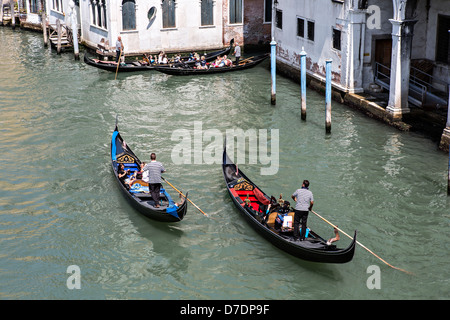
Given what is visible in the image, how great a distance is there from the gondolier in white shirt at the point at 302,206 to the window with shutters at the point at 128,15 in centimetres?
1793

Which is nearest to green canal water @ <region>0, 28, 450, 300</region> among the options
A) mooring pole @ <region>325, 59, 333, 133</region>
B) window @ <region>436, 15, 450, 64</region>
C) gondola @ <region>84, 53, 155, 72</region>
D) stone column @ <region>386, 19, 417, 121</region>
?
mooring pole @ <region>325, 59, 333, 133</region>

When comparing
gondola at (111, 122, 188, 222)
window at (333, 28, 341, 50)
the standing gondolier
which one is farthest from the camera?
the standing gondolier

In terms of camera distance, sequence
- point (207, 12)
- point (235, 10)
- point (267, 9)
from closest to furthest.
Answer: point (207, 12)
point (235, 10)
point (267, 9)

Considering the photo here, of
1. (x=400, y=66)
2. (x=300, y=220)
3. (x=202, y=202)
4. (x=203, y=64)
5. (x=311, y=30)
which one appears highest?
(x=311, y=30)

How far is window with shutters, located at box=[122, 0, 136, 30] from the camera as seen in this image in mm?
26781

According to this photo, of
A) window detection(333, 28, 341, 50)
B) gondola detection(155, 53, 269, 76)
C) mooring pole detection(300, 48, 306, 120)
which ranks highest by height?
window detection(333, 28, 341, 50)

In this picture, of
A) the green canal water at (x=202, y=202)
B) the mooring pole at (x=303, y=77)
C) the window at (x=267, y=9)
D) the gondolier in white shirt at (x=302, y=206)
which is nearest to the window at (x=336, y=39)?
the green canal water at (x=202, y=202)

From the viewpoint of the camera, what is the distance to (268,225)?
11.9 metres

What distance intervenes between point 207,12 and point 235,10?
1556 millimetres

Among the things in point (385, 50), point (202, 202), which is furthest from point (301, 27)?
point (202, 202)

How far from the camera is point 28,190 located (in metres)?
14.5

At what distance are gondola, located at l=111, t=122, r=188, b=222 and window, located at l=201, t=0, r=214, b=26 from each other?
1398 centimetres

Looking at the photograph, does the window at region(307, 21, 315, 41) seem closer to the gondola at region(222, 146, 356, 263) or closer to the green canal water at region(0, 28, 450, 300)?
the green canal water at region(0, 28, 450, 300)

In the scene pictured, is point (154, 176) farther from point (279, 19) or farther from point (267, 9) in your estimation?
point (267, 9)
